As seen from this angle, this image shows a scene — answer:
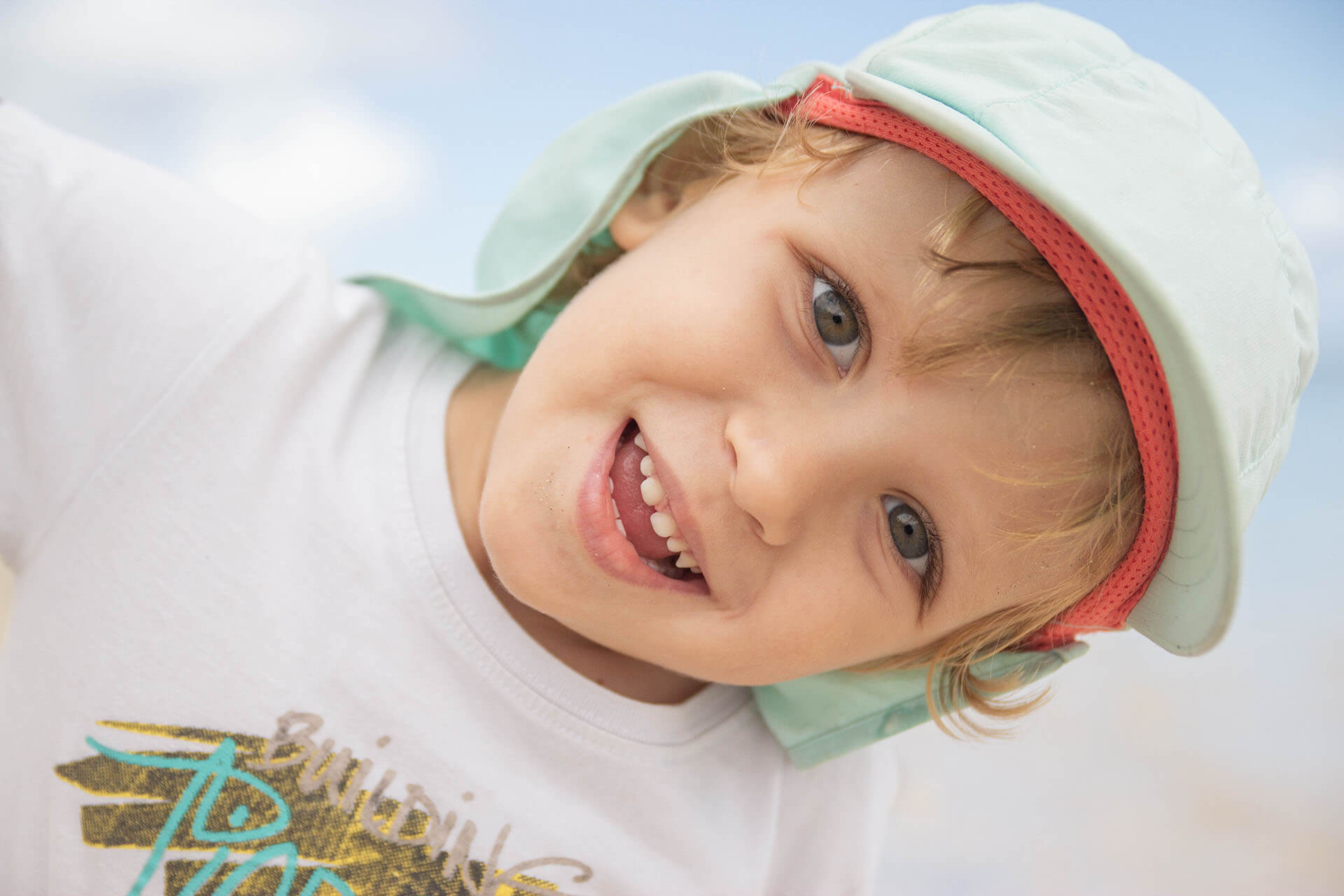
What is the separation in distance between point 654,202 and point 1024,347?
0.37 meters

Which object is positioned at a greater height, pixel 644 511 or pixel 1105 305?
pixel 1105 305

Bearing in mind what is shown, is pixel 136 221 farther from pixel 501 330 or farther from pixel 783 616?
pixel 783 616

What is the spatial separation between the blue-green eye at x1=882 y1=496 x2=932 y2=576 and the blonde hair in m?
0.05

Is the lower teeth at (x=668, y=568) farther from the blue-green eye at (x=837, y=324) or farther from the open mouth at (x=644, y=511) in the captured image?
the blue-green eye at (x=837, y=324)

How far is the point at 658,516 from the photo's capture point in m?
0.66

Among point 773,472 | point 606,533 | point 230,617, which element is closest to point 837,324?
point 773,472

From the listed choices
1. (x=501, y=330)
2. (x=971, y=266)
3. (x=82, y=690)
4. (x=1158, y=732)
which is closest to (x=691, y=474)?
(x=971, y=266)

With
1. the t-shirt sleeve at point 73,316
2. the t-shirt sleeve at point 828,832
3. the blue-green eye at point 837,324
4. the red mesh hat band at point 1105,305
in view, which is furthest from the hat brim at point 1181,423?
the t-shirt sleeve at point 73,316

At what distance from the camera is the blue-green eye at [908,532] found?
2.11 ft

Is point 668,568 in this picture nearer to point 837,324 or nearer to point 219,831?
point 837,324

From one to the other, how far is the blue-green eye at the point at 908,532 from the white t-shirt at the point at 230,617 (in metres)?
0.29

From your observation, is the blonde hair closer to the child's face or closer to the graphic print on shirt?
the child's face

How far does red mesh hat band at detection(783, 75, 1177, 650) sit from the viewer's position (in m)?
0.54

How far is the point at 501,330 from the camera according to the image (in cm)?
90
